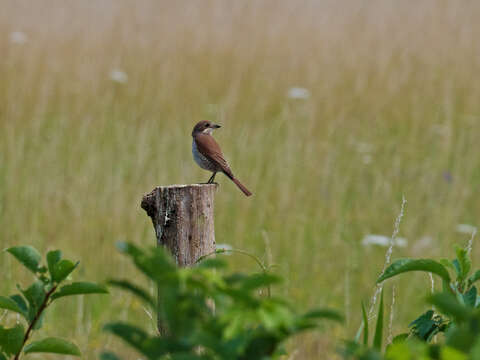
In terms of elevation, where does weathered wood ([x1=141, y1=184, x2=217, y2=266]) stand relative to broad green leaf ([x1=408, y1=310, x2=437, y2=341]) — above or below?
Answer: above

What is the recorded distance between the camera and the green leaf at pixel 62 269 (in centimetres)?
113

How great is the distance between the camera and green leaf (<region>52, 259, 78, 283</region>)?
1.13m

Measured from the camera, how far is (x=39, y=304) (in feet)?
3.99

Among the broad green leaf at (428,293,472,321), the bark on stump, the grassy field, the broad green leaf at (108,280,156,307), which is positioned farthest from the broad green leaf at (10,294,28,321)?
the grassy field

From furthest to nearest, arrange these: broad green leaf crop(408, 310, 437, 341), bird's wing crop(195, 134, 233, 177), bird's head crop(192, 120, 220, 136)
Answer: bird's head crop(192, 120, 220, 136), bird's wing crop(195, 134, 233, 177), broad green leaf crop(408, 310, 437, 341)

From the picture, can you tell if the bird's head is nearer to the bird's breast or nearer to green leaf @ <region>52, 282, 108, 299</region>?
the bird's breast

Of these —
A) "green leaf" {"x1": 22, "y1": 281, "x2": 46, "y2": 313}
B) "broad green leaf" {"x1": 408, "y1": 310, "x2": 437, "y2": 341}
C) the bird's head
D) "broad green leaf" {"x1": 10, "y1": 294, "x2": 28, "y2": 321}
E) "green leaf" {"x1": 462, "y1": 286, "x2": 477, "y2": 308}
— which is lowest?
"broad green leaf" {"x1": 408, "y1": 310, "x2": 437, "y2": 341}

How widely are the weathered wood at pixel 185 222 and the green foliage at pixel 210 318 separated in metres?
1.02

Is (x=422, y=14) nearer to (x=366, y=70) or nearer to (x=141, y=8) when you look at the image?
(x=366, y=70)

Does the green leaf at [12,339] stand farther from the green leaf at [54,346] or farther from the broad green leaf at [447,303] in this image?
the broad green leaf at [447,303]

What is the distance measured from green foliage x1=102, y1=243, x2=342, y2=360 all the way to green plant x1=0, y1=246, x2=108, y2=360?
1.17 feet

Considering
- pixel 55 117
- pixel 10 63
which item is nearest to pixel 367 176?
pixel 55 117

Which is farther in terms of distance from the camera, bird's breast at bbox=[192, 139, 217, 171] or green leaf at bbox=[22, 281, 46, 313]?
bird's breast at bbox=[192, 139, 217, 171]

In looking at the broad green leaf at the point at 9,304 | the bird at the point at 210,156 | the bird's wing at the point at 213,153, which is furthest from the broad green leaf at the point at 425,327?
the bird's wing at the point at 213,153
